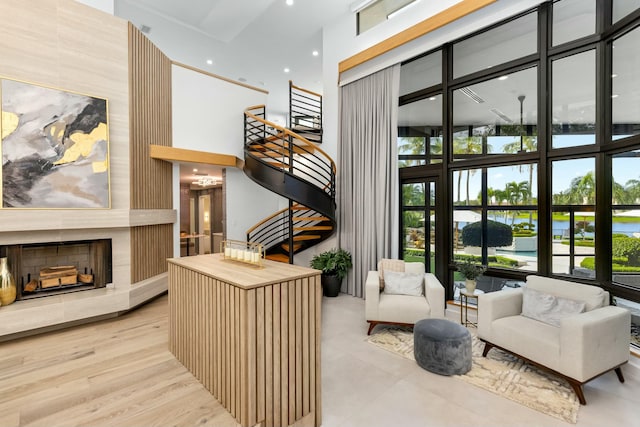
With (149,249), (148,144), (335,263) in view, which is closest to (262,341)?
(335,263)

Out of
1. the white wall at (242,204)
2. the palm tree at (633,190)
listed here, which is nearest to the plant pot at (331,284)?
the white wall at (242,204)

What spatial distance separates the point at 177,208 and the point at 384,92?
4.14m

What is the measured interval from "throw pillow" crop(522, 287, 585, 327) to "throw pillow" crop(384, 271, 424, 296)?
110 centimetres

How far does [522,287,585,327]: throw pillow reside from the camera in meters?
2.73

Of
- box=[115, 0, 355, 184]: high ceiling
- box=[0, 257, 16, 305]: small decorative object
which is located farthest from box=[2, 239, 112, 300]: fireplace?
box=[115, 0, 355, 184]: high ceiling

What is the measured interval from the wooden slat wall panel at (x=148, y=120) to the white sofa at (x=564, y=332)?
4757 mm

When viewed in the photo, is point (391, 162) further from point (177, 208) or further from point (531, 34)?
point (177, 208)

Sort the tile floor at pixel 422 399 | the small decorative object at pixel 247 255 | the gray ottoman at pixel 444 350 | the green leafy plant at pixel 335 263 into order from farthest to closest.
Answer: the green leafy plant at pixel 335 263
the gray ottoman at pixel 444 350
the small decorative object at pixel 247 255
the tile floor at pixel 422 399

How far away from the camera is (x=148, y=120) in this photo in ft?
15.4

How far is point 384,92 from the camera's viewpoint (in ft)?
16.0

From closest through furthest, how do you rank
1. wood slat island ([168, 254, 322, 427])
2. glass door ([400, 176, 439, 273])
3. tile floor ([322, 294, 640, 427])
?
1. wood slat island ([168, 254, 322, 427])
2. tile floor ([322, 294, 640, 427])
3. glass door ([400, 176, 439, 273])

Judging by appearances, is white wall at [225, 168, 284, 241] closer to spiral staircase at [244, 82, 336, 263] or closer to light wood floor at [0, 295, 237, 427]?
spiral staircase at [244, 82, 336, 263]

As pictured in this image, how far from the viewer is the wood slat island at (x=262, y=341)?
184 cm

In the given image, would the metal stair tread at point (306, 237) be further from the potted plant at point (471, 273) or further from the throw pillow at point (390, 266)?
the potted plant at point (471, 273)
